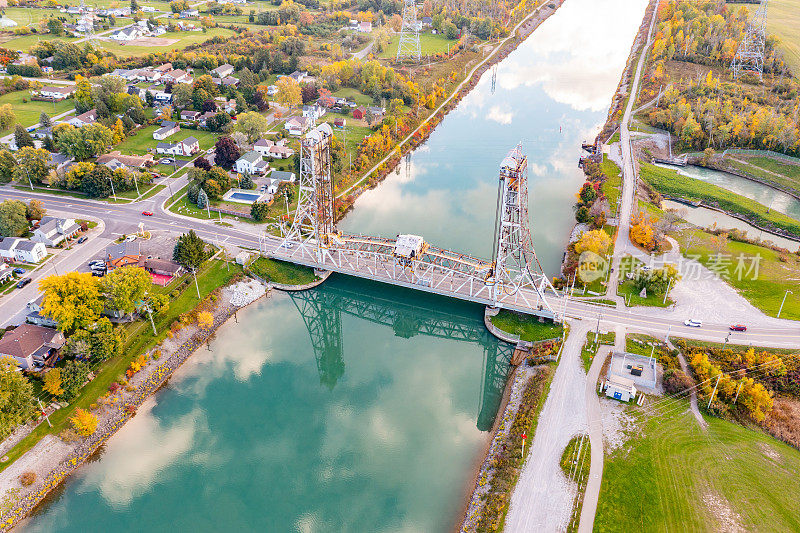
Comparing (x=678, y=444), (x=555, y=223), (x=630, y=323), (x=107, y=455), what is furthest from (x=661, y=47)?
(x=107, y=455)

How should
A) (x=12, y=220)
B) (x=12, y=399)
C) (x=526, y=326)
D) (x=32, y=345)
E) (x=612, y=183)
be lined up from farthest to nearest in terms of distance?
(x=612, y=183), (x=12, y=220), (x=526, y=326), (x=32, y=345), (x=12, y=399)

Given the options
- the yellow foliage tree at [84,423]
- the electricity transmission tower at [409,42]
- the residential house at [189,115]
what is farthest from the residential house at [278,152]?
the electricity transmission tower at [409,42]

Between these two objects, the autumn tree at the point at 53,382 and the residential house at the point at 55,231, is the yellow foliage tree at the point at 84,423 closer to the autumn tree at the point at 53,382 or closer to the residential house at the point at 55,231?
the autumn tree at the point at 53,382

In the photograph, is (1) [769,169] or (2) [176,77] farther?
(2) [176,77]

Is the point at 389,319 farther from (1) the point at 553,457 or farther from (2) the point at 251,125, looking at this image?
(2) the point at 251,125

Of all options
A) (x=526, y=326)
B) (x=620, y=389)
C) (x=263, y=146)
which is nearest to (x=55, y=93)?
(x=263, y=146)

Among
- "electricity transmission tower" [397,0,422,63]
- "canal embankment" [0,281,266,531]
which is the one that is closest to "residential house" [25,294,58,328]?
"canal embankment" [0,281,266,531]

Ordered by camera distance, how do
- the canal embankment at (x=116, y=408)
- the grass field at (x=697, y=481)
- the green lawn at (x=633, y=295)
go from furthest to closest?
the green lawn at (x=633, y=295) → the canal embankment at (x=116, y=408) → the grass field at (x=697, y=481)
